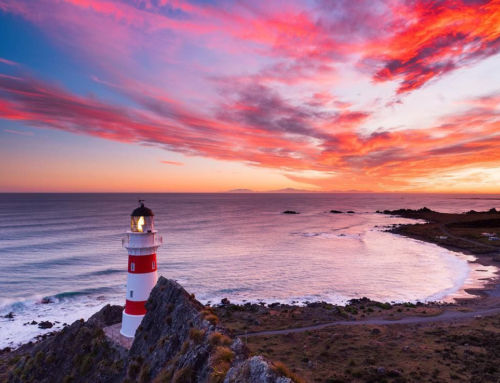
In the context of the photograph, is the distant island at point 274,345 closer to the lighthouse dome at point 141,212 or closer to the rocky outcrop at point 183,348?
the rocky outcrop at point 183,348

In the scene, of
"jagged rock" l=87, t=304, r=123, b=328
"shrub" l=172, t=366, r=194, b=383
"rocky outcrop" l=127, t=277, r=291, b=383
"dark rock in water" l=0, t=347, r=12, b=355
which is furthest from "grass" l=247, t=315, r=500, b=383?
"dark rock in water" l=0, t=347, r=12, b=355

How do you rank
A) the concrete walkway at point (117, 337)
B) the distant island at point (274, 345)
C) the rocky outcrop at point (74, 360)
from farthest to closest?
the concrete walkway at point (117, 337) → the rocky outcrop at point (74, 360) → the distant island at point (274, 345)

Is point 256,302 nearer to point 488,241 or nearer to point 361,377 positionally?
point 361,377

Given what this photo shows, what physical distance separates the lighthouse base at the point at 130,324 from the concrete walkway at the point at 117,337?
0.80 ft

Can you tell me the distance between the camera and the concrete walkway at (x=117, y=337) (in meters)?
16.9

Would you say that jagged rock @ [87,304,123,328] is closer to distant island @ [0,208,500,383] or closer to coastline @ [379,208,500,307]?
distant island @ [0,208,500,383]

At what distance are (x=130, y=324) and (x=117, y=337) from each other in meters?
1.27

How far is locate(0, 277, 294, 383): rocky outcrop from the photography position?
831 centimetres

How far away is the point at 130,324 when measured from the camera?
17.5 metres

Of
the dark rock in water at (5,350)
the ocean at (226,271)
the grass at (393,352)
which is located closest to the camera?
the grass at (393,352)

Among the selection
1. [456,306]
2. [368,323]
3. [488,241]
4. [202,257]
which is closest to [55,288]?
[202,257]

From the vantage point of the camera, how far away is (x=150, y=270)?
58.6 ft

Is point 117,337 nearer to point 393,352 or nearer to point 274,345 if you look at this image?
point 274,345

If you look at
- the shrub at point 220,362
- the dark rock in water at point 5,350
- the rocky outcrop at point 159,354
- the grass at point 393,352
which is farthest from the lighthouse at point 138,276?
the dark rock in water at point 5,350
